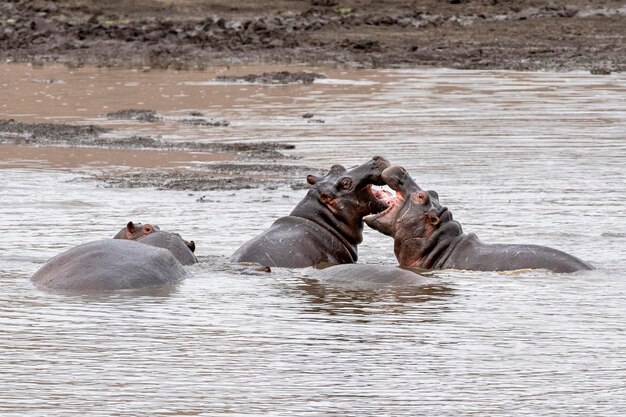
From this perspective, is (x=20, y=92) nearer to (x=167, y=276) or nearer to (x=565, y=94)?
(x=565, y=94)

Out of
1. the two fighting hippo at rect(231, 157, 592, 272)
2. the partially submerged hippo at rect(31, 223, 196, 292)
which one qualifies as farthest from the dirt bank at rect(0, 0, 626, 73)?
the partially submerged hippo at rect(31, 223, 196, 292)

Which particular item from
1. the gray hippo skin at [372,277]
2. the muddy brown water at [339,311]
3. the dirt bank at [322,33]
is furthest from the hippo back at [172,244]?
the dirt bank at [322,33]

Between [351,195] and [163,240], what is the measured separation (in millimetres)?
1423

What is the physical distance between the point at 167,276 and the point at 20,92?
14.8 m

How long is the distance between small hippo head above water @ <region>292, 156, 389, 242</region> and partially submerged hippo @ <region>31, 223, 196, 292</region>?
61.0 inches

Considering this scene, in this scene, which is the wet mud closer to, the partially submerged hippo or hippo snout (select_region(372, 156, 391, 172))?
hippo snout (select_region(372, 156, 391, 172))

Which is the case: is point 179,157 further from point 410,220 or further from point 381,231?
point 410,220

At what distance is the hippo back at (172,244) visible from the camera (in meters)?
9.14

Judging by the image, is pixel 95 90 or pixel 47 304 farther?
pixel 95 90

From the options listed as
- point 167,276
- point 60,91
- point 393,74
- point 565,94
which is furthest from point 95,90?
point 167,276

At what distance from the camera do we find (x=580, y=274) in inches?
350

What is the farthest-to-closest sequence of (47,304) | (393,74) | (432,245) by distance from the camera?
1. (393,74)
2. (432,245)
3. (47,304)

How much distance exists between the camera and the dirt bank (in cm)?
2803

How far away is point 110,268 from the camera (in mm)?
8109
